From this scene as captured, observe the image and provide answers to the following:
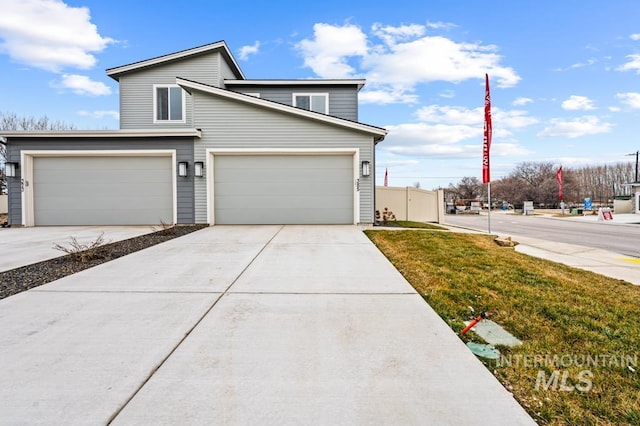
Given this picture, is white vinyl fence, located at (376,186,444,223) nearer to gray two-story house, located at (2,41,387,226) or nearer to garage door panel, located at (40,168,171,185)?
gray two-story house, located at (2,41,387,226)

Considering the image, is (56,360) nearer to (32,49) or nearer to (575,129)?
(32,49)

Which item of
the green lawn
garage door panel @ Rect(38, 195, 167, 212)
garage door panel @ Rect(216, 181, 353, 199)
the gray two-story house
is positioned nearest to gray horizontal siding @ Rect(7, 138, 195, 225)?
the gray two-story house

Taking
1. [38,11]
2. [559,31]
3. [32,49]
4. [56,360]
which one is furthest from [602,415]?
[32,49]

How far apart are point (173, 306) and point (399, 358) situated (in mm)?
2366

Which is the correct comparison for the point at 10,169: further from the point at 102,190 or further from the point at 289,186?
the point at 289,186

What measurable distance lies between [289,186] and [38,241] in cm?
649

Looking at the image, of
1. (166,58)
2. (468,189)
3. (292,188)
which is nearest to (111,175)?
(166,58)

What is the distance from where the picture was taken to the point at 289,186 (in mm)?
10875

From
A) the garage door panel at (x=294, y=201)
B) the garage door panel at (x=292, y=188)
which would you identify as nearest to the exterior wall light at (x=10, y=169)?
the garage door panel at (x=294, y=201)

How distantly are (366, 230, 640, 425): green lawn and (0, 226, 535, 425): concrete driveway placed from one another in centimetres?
24

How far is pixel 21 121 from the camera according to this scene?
1099 inches

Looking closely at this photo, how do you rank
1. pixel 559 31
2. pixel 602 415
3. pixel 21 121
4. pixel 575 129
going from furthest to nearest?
pixel 575 129
pixel 21 121
pixel 559 31
pixel 602 415

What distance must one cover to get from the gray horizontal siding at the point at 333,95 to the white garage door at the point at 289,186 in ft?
12.5

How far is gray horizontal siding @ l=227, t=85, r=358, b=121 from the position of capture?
13773mm
